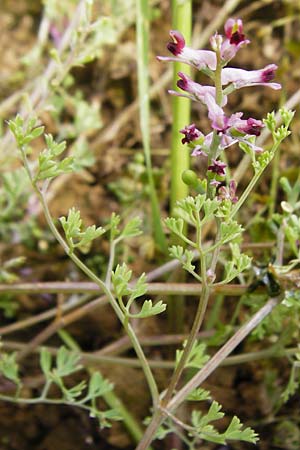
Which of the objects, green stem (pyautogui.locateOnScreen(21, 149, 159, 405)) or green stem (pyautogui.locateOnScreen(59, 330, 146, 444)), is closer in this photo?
green stem (pyautogui.locateOnScreen(21, 149, 159, 405))

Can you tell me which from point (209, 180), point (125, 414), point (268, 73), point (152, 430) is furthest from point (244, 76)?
point (125, 414)

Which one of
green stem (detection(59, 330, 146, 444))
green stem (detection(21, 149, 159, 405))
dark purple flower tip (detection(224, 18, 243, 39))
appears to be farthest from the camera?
green stem (detection(59, 330, 146, 444))

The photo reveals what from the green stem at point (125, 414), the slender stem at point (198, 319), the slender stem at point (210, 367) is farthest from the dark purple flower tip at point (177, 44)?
the green stem at point (125, 414)

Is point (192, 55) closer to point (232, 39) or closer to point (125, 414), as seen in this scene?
point (232, 39)

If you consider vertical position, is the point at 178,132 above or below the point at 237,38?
below

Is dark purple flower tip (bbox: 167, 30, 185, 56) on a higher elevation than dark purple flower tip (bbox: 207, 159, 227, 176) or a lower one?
higher

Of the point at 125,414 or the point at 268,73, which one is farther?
the point at 125,414

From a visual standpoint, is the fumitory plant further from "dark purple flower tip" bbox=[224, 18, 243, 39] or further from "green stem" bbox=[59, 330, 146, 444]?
"green stem" bbox=[59, 330, 146, 444]

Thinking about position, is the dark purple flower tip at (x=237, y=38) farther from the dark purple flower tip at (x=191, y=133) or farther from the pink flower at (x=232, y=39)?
the dark purple flower tip at (x=191, y=133)

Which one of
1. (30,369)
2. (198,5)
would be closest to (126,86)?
(198,5)

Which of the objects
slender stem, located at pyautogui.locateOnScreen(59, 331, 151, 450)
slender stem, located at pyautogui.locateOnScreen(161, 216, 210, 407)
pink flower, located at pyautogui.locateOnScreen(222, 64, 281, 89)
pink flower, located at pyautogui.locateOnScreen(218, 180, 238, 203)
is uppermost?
pink flower, located at pyautogui.locateOnScreen(222, 64, 281, 89)

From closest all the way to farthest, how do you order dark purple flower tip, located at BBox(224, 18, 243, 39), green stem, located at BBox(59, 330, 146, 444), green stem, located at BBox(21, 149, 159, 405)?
dark purple flower tip, located at BBox(224, 18, 243, 39) < green stem, located at BBox(21, 149, 159, 405) < green stem, located at BBox(59, 330, 146, 444)

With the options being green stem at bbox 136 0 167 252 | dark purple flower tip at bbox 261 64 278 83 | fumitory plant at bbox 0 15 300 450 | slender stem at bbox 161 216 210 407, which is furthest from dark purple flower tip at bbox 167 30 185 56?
green stem at bbox 136 0 167 252
